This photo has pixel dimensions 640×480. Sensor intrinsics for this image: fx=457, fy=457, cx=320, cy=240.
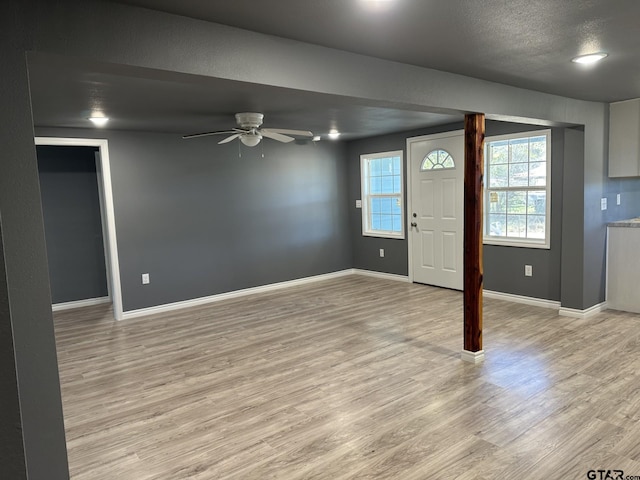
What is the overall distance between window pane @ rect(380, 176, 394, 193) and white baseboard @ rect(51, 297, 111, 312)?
4470 mm

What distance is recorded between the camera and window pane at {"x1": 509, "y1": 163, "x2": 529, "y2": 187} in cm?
544

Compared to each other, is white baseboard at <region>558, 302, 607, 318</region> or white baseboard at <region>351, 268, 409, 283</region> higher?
white baseboard at <region>351, 268, 409, 283</region>

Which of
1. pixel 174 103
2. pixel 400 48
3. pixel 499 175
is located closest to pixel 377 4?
pixel 400 48

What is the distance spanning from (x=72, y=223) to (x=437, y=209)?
5092mm

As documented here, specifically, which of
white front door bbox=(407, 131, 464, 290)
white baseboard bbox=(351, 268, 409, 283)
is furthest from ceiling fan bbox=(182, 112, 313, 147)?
white baseboard bbox=(351, 268, 409, 283)

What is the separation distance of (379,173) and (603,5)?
5191mm

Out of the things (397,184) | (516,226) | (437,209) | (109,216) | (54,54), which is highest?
(54,54)

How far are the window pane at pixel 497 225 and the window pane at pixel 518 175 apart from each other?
440 mm

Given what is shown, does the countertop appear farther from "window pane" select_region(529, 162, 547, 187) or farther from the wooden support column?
the wooden support column

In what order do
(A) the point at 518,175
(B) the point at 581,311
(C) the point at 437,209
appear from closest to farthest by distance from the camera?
1. (B) the point at 581,311
2. (A) the point at 518,175
3. (C) the point at 437,209

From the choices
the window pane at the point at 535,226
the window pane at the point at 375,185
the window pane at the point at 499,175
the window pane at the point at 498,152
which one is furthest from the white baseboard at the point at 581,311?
the window pane at the point at 375,185

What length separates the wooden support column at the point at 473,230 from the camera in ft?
12.1

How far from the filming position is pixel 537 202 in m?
5.37

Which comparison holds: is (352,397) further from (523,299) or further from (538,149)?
(538,149)
